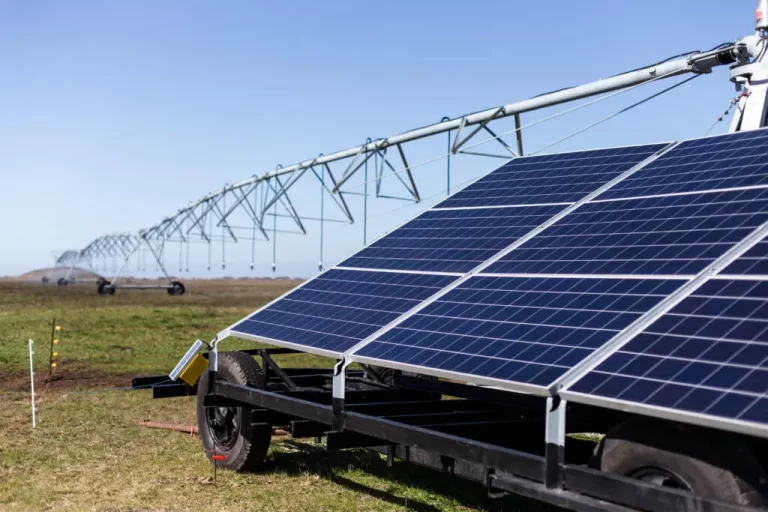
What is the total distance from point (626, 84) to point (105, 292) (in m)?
68.6

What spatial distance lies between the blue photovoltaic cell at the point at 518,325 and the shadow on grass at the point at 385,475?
261cm

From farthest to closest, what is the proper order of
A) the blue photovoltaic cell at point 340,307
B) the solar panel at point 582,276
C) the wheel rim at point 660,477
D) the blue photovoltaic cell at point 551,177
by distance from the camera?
the blue photovoltaic cell at point 551,177 → the blue photovoltaic cell at point 340,307 → the solar panel at point 582,276 → the wheel rim at point 660,477

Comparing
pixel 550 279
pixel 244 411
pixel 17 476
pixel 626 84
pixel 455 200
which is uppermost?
pixel 626 84

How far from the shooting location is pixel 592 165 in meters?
11.7

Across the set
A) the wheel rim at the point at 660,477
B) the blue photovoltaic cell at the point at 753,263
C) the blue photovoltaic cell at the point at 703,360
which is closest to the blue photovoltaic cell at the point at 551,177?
the blue photovoltaic cell at the point at 753,263

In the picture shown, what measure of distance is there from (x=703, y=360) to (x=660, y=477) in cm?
92

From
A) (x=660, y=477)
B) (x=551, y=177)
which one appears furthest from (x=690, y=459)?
(x=551, y=177)

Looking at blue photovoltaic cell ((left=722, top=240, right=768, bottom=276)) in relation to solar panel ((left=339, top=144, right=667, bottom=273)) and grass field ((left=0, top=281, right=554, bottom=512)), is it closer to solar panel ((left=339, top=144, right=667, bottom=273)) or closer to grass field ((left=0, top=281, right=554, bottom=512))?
solar panel ((left=339, top=144, right=667, bottom=273))

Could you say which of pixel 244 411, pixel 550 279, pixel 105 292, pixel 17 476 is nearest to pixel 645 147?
pixel 550 279

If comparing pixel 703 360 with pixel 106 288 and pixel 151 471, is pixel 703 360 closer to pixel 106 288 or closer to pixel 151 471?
pixel 151 471

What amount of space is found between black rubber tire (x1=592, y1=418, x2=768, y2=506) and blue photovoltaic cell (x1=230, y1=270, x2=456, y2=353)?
3.16 m

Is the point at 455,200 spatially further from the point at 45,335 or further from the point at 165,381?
the point at 45,335

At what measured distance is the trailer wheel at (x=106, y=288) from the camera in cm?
7883

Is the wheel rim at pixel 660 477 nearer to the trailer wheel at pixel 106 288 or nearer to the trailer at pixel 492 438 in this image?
the trailer at pixel 492 438
